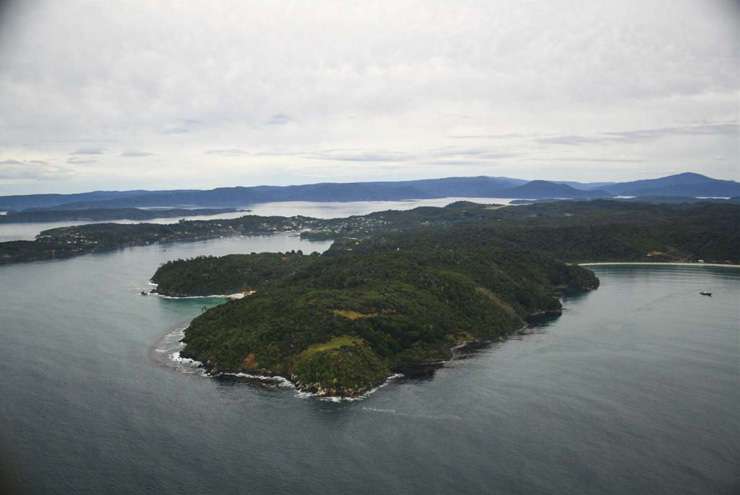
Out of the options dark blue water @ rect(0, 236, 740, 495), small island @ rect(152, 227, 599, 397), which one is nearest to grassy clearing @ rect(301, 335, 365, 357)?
small island @ rect(152, 227, 599, 397)

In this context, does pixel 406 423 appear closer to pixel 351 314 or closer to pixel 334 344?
pixel 334 344

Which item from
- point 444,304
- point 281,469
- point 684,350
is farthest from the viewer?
point 444,304

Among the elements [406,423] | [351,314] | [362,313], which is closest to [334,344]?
[351,314]

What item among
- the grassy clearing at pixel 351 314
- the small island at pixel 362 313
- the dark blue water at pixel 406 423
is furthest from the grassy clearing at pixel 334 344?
the dark blue water at pixel 406 423

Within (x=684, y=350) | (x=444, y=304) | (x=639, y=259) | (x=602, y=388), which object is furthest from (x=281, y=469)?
(x=639, y=259)

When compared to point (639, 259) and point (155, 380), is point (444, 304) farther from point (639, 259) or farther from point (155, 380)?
point (639, 259)

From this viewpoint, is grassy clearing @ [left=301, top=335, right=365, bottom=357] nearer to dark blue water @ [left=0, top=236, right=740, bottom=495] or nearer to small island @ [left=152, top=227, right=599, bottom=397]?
small island @ [left=152, top=227, right=599, bottom=397]
